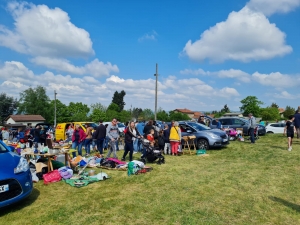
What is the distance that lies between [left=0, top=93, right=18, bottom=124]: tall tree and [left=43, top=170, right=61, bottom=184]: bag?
243 ft

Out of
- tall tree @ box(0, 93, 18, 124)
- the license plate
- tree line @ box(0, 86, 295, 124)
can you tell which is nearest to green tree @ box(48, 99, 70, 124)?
tree line @ box(0, 86, 295, 124)

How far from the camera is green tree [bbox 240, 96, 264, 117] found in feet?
263

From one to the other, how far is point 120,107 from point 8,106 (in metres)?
36.9

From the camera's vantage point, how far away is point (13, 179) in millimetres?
4535

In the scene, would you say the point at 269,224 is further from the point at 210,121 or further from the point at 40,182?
the point at 210,121

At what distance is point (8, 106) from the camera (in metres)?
73.3

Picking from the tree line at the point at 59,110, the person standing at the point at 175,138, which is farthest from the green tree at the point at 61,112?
the person standing at the point at 175,138

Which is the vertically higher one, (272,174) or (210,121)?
(210,121)

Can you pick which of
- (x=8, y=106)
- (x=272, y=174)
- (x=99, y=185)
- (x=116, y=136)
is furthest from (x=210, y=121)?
(x=8, y=106)

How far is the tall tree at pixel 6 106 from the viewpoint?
2782 inches

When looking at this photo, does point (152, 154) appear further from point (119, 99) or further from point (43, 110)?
point (119, 99)

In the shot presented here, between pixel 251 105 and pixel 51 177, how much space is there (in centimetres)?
8413

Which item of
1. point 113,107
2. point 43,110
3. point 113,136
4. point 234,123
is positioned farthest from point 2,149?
point 113,107

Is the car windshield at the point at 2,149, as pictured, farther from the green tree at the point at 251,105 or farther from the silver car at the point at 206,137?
the green tree at the point at 251,105
